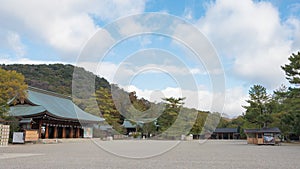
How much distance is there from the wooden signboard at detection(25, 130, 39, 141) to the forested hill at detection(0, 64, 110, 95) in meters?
21.1

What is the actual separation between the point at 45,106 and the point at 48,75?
3227 cm

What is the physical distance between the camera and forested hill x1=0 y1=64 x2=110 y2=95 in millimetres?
Result: 43219

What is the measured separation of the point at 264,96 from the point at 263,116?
2.03 metres

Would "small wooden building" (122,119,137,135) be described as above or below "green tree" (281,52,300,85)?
below

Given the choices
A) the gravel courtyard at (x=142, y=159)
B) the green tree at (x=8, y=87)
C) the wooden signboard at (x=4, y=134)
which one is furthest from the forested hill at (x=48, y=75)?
the gravel courtyard at (x=142, y=159)

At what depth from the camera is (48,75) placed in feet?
166

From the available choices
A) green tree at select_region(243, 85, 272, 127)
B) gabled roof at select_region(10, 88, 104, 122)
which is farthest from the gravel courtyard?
green tree at select_region(243, 85, 272, 127)

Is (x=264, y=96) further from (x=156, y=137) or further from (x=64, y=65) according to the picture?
(x=64, y=65)

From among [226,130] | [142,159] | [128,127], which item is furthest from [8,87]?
[226,130]

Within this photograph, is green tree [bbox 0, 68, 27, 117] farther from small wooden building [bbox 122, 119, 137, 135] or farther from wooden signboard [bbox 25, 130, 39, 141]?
small wooden building [bbox 122, 119, 137, 135]

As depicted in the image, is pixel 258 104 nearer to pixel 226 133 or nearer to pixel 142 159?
pixel 142 159

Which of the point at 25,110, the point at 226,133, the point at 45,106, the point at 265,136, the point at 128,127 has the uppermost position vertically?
the point at 45,106

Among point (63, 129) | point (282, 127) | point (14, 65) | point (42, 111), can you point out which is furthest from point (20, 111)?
point (14, 65)

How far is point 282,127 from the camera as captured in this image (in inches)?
1057
